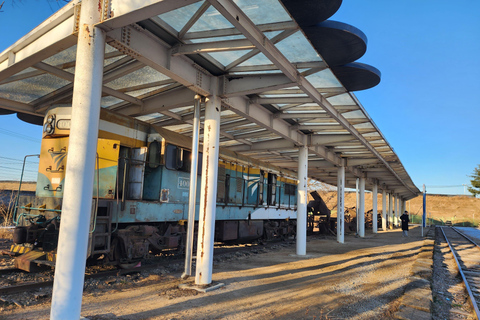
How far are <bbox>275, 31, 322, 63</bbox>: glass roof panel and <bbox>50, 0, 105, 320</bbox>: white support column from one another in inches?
118

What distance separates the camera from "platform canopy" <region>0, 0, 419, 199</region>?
15.7ft

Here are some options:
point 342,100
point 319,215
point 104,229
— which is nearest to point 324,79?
point 342,100

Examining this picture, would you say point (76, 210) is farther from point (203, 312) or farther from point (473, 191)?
point (473, 191)

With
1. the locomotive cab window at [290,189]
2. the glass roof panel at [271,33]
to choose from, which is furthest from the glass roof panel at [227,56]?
the locomotive cab window at [290,189]

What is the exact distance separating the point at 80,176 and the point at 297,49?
418 cm

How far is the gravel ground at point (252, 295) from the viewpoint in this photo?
5023 millimetres

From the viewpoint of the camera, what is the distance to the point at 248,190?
1303cm

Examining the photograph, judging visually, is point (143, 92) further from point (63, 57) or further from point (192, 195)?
point (192, 195)

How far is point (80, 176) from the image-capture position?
13.2 ft

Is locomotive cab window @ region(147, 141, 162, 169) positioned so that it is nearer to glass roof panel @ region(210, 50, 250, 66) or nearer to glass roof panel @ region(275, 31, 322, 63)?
glass roof panel @ region(210, 50, 250, 66)

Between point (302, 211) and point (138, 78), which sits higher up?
point (138, 78)

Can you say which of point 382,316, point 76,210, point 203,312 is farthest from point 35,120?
point 382,316

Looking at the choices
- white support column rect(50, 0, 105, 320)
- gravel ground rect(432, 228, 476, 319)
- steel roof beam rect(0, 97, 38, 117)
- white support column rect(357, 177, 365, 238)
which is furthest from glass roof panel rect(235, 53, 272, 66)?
white support column rect(357, 177, 365, 238)

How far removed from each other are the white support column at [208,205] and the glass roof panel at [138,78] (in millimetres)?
1442
